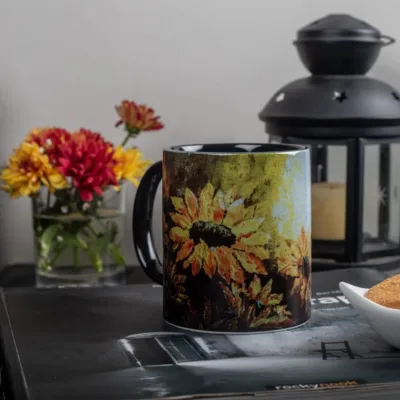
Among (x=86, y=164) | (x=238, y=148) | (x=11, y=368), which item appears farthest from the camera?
(x=86, y=164)

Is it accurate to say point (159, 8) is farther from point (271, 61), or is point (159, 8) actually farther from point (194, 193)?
point (194, 193)

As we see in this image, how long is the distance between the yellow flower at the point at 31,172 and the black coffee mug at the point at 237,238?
0.34m

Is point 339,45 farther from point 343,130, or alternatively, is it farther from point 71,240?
point 71,240

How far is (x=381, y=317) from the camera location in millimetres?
485

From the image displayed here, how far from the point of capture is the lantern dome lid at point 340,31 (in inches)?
34.1

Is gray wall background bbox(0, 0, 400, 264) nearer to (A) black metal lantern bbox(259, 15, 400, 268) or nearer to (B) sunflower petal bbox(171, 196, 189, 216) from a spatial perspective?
(A) black metal lantern bbox(259, 15, 400, 268)

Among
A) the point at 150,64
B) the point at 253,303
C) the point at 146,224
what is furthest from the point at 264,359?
the point at 150,64

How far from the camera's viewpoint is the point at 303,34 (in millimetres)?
891

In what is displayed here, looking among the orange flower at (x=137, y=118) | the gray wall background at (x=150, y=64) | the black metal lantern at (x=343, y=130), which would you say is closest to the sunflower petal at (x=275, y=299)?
the black metal lantern at (x=343, y=130)

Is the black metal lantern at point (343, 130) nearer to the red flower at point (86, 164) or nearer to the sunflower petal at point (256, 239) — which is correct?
the red flower at point (86, 164)

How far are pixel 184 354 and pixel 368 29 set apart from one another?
20.6 inches

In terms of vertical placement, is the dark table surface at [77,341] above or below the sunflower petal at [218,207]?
below

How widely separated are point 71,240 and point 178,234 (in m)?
0.39

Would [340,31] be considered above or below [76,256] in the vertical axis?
above
